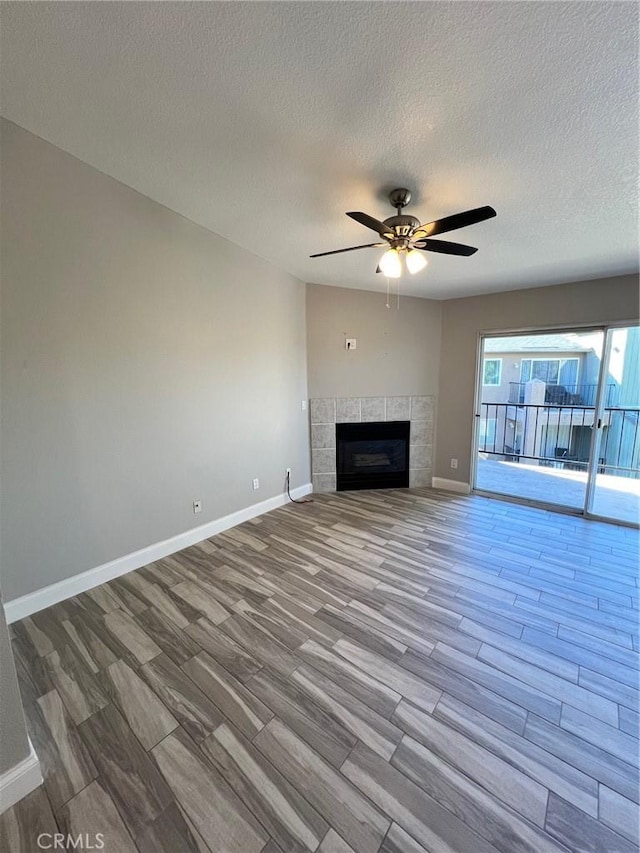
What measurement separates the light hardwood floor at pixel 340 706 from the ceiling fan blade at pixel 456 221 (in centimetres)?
228

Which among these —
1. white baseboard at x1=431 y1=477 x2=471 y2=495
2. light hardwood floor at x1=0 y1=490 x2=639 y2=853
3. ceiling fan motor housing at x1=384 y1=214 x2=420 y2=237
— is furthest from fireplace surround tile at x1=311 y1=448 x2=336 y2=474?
ceiling fan motor housing at x1=384 y1=214 x2=420 y2=237

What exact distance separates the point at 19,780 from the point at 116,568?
4.35 ft

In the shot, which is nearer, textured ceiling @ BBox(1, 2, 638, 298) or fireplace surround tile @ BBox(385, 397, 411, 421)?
textured ceiling @ BBox(1, 2, 638, 298)

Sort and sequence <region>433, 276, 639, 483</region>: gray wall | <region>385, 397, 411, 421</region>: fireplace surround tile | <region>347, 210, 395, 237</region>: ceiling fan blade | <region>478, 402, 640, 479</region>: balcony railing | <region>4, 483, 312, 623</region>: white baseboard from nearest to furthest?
1. <region>347, 210, 395, 237</region>: ceiling fan blade
2. <region>4, 483, 312, 623</region>: white baseboard
3. <region>433, 276, 639, 483</region>: gray wall
4. <region>478, 402, 640, 479</region>: balcony railing
5. <region>385, 397, 411, 421</region>: fireplace surround tile

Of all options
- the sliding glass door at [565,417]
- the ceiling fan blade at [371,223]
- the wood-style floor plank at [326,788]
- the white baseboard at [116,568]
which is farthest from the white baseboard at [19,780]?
the sliding glass door at [565,417]

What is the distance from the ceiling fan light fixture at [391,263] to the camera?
196 cm

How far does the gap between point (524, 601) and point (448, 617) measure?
0.59 metres

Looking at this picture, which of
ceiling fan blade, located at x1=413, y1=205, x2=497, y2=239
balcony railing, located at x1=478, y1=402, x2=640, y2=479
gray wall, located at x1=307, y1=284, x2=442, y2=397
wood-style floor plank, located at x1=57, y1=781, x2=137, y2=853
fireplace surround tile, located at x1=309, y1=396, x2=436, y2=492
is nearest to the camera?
wood-style floor plank, located at x1=57, y1=781, x2=137, y2=853

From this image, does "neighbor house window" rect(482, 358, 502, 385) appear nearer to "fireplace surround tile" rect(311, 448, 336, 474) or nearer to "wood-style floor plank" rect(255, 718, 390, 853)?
"fireplace surround tile" rect(311, 448, 336, 474)

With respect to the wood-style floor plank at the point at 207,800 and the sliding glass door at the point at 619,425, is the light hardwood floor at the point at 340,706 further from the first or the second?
the sliding glass door at the point at 619,425

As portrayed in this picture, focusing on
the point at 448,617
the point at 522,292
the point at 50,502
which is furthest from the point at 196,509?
the point at 522,292

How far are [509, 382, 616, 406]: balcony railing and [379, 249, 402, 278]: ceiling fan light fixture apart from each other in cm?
285

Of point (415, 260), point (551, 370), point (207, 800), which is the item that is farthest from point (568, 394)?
point (207, 800)

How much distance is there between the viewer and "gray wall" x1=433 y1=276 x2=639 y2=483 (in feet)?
10.4
